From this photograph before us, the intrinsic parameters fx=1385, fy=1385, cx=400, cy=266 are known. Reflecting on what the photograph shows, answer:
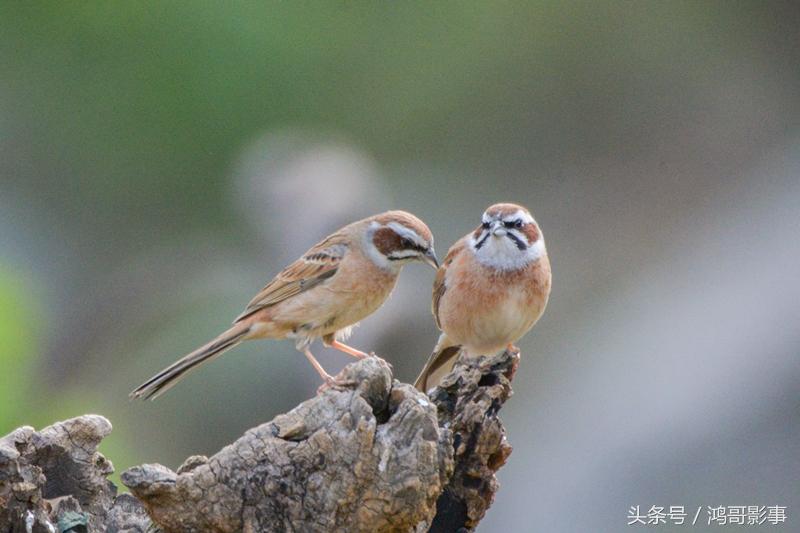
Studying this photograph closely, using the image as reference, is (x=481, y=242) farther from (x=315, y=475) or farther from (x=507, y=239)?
(x=315, y=475)

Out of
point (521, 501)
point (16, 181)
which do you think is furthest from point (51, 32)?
point (521, 501)

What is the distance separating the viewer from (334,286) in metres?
5.61

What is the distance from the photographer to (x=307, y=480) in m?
3.60

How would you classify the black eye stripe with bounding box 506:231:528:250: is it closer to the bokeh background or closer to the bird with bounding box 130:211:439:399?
the bird with bounding box 130:211:439:399

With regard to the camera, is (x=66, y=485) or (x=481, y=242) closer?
(x=66, y=485)

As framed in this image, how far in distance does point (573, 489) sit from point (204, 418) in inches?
106

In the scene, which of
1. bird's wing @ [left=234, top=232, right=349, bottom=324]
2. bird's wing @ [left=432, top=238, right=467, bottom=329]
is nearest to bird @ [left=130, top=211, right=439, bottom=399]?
bird's wing @ [left=234, top=232, right=349, bottom=324]

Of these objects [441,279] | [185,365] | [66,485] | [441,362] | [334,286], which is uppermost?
[441,279]

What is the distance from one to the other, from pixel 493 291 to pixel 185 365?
48.0 inches

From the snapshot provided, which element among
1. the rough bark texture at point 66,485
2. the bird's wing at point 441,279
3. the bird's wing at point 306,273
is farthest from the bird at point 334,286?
the rough bark texture at point 66,485

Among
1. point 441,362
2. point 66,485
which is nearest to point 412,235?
point 441,362

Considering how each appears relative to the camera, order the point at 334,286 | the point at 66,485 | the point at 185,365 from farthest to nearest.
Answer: the point at 334,286, the point at 185,365, the point at 66,485

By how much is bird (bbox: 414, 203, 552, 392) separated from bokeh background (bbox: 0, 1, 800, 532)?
2089mm

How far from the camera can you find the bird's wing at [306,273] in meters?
5.70
